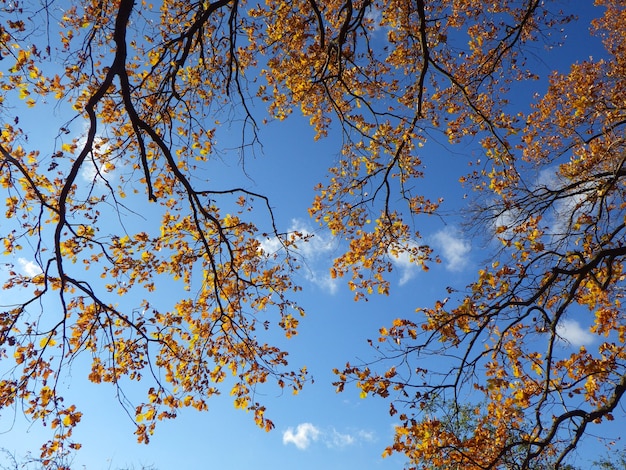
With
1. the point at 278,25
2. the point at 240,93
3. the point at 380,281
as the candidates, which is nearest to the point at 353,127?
the point at 240,93

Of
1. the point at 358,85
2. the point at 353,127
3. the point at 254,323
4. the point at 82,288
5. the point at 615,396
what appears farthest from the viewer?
the point at 358,85

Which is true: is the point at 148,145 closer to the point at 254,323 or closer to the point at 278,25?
the point at 278,25

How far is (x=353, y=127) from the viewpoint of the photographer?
22.0ft

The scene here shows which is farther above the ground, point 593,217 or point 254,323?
point 593,217

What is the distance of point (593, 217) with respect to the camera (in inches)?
278

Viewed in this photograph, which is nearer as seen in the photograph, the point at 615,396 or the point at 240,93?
the point at 615,396

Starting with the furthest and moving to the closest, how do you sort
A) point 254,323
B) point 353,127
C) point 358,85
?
point 358,85 → point 254,323 → point 353,127

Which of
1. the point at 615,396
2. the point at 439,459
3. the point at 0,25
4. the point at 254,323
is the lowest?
the point at 439,459

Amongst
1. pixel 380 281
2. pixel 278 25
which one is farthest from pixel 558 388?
pixel 278 25

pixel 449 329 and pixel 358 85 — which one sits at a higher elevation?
pixel 358 85

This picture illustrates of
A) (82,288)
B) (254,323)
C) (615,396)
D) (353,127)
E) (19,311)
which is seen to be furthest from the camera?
(254,323)

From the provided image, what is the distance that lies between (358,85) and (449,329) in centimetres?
501

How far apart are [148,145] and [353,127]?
140 inches

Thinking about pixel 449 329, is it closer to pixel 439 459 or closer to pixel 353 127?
pixel 439 459
